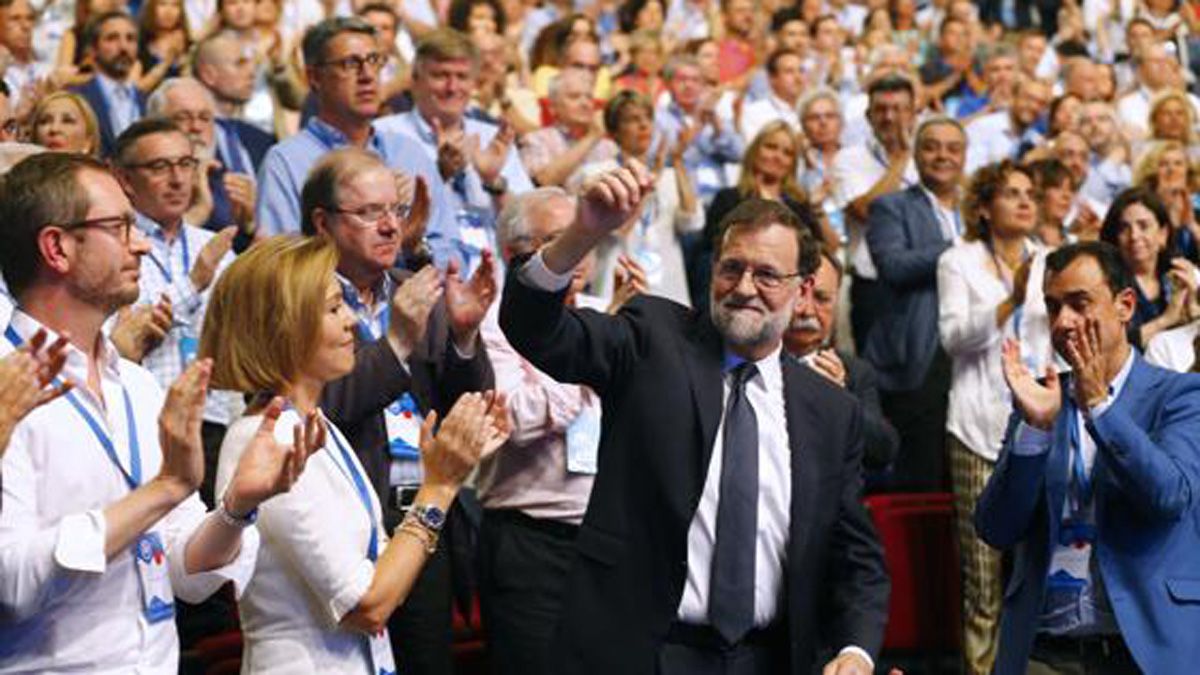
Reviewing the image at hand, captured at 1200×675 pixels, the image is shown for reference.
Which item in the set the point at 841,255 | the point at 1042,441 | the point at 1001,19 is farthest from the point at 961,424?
the point at 1001,19

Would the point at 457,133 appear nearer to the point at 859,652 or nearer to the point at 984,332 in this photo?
the point at 984,332

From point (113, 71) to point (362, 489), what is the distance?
6379 mm

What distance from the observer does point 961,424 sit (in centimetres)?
906

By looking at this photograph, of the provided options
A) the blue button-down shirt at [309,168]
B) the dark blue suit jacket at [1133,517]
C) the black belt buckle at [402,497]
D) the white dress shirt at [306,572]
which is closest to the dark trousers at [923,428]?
the blue button-down shirt at [309,168]

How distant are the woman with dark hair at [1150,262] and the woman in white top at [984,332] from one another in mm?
395

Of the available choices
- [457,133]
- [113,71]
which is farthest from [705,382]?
[113,71]

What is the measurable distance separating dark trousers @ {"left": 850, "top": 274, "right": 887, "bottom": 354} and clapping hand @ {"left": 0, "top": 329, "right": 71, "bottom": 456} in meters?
6.87

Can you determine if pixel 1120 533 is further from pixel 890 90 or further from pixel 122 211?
pixel 890 90

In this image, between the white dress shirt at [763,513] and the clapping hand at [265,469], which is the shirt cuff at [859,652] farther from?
the clapping hand at [265,469]

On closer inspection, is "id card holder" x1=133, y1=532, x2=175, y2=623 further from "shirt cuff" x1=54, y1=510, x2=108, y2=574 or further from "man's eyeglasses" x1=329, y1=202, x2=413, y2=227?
"man's eyeglasses" x1=329, y1=202, x2=413, y2=227

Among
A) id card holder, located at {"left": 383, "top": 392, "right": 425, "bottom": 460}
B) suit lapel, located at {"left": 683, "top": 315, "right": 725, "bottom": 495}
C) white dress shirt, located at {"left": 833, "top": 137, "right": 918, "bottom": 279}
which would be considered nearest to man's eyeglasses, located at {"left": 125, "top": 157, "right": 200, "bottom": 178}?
id card holder, located at {"left": 383, "top": 392, "right": 425, "bottom": 460}

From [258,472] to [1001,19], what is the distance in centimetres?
1665

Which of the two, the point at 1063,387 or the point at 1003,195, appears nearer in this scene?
the point at 1063,387

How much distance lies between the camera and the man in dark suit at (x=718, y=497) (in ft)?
17.4
